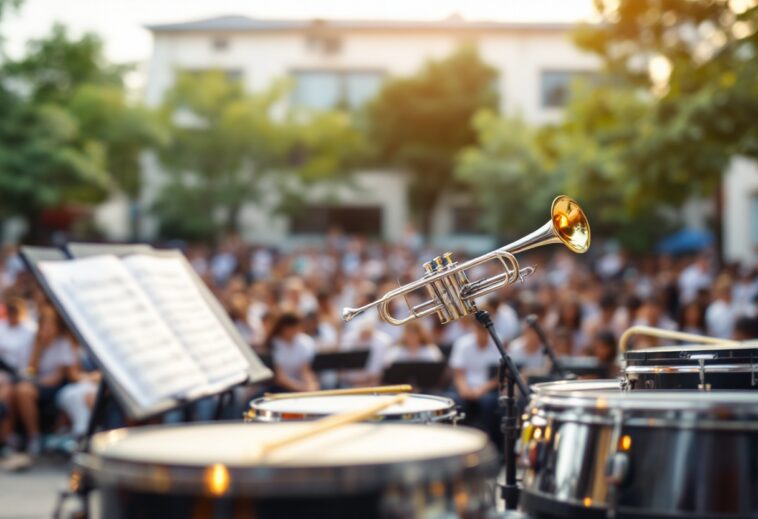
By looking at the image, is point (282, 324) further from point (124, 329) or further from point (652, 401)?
point (652, 401)

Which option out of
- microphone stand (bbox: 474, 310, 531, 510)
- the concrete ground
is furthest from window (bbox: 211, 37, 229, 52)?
microphone stand (bbox: 474, 310, 531, 510)

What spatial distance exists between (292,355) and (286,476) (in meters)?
8.04

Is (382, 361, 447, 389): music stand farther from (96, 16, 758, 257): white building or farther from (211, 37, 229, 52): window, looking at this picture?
(211, 37, 229, 52): window

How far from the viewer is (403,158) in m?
38.4

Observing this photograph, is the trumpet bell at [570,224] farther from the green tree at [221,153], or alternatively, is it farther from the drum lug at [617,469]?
the green tree at [221,153]

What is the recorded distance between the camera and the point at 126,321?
3.77m

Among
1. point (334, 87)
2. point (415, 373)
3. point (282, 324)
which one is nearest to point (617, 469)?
point (415, 373)

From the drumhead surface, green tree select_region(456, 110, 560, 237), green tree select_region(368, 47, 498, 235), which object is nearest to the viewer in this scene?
the drumhead surface

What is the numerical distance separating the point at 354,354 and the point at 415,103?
2888cm

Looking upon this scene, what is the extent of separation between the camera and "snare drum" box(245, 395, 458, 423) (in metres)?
3.96

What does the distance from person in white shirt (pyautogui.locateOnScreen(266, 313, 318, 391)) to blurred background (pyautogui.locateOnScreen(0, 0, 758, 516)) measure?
141 millimetres

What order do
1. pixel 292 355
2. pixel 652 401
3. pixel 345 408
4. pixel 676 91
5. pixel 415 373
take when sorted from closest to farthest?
pixel 652 401, pixel 345 408, pixel 415 373, pixel 292 355, pixel 676 91

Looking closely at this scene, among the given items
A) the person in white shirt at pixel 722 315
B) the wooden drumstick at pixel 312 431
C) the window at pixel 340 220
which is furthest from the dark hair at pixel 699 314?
the window at pixel 340 220

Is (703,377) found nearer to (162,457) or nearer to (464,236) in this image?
(162,457)
